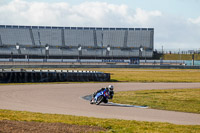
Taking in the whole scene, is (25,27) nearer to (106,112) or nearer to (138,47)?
(138,47)

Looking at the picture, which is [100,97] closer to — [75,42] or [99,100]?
[99,100]

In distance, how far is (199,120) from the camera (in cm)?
1684

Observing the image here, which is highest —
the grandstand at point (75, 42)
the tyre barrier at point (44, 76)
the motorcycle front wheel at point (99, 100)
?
the grandstand at point (75, 42)

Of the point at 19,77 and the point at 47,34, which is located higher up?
the point at 47,34

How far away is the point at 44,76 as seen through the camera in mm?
40219

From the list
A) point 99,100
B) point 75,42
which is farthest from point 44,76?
point 75,42

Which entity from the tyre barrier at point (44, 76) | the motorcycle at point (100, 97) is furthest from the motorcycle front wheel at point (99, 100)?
the tyre barrier at point (44, 76)

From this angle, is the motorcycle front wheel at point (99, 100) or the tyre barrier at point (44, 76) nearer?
the motorcycle front wheel at point (99, 100)

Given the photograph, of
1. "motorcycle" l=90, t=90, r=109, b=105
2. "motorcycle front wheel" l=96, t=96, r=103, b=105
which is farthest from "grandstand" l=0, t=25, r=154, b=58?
"motorcycle front wheel" l=96, t=96, r=103, b=105

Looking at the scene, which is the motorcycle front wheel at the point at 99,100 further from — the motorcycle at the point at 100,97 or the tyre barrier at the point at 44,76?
the tyre barrier at the point at 44,76

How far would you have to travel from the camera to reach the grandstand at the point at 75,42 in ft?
334

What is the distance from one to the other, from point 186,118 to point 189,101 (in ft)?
23.4

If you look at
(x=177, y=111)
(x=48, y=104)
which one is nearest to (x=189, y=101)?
(x=177, y=111)

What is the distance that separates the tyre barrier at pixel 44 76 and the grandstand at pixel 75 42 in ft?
192
